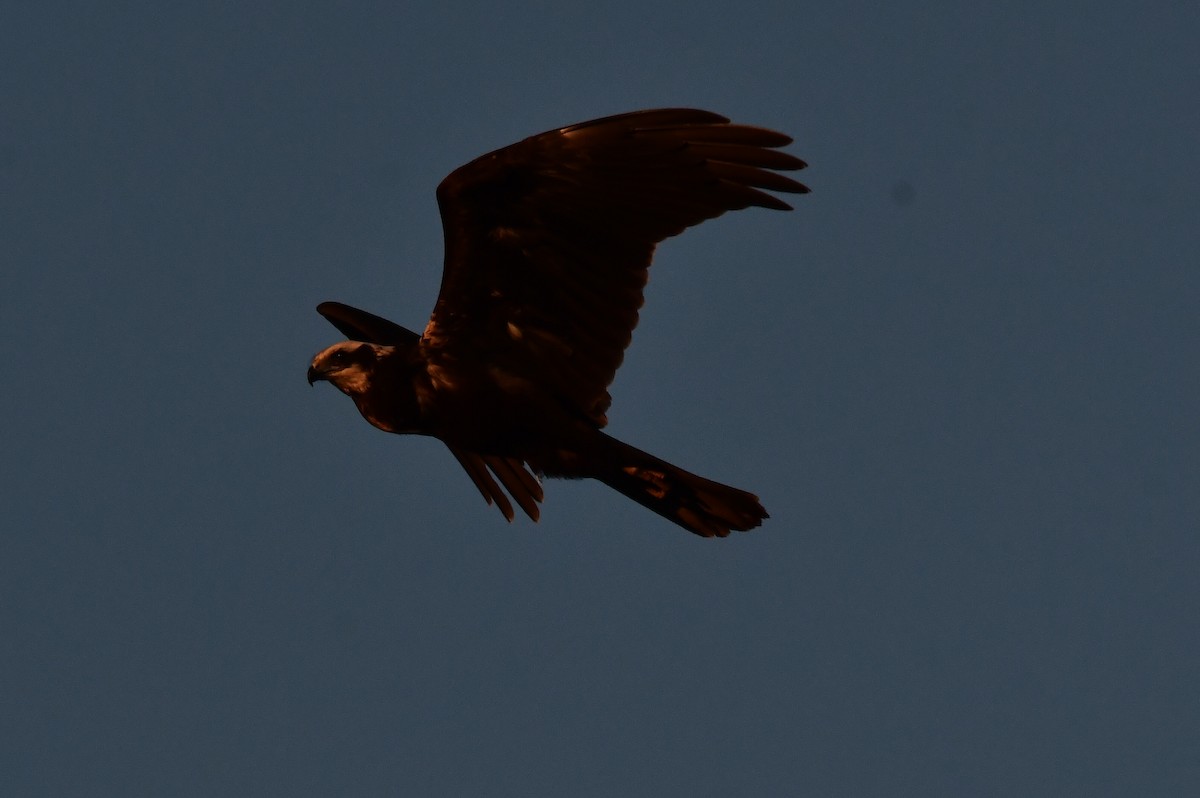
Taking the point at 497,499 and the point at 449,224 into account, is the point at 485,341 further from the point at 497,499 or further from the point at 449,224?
the point at 497,499

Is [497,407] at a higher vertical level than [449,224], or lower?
lower

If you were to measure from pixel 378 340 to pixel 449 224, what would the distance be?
7.88 feet

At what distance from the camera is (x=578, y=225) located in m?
10.8

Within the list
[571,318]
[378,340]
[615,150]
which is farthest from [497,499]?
[615,150]

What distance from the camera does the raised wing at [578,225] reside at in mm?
10336

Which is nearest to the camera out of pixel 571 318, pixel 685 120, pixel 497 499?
→ pixel 685 120

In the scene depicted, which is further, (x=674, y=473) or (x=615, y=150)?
(x=674, y=473)

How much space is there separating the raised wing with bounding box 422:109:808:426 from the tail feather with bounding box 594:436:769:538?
0.31 metres

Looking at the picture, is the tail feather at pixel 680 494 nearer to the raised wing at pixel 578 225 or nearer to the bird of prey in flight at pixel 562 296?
the bird of prey in flight at pixel 562 296

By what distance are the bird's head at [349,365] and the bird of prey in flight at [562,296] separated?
1 cm

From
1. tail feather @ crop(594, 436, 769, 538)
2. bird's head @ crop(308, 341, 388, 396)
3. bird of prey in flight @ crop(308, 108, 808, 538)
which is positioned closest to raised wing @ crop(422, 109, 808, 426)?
bird of prey in flight @ crop(308, 108, 808, 538)

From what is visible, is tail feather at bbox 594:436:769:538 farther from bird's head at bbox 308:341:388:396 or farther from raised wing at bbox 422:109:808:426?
bird's head at bbox 308:341:388:396

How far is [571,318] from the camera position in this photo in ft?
36.3

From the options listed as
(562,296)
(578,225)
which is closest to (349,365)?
(562,296)
